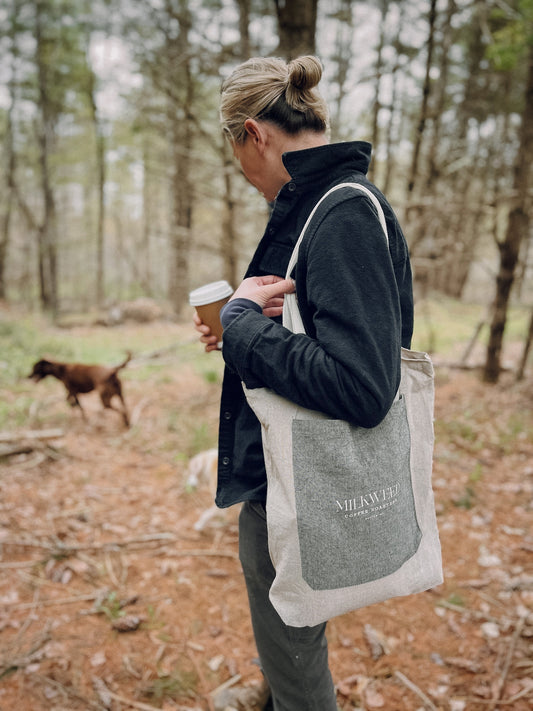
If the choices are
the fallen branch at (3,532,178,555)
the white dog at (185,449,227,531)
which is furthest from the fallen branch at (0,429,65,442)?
the white dog at (185,449,227,531)

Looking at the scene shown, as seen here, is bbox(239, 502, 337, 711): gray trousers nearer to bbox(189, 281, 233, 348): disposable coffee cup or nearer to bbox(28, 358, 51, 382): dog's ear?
bbox(189, 281, 233, 348): disposable coffee cup

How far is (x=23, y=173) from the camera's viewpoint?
70.8ft

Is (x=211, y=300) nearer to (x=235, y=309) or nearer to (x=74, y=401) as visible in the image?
(x=235, y=309)

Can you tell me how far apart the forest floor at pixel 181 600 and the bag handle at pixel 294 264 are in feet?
7.00

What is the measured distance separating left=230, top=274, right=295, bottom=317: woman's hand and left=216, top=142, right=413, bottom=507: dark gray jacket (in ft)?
0.17

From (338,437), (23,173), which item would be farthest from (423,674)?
(23,173)

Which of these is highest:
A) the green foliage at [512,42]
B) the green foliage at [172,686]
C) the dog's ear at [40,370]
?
the green foliage at [512,42]

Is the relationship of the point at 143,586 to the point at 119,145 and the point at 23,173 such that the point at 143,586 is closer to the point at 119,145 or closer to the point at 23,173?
the point at 119,145

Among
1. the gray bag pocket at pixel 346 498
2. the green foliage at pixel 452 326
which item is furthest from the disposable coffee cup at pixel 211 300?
the green foliage at pixel 452 326

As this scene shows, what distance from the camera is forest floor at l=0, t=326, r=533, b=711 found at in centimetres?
235

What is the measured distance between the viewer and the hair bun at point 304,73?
1.26 meters

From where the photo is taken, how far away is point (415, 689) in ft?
7.70

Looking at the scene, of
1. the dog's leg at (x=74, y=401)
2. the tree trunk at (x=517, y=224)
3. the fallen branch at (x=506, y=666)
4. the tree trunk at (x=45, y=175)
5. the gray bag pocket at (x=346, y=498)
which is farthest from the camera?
the tree trunk at (x=45, y=175)

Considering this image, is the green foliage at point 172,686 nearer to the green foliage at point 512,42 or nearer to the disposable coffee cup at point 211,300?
the disposable coffee cup at point 211,300
